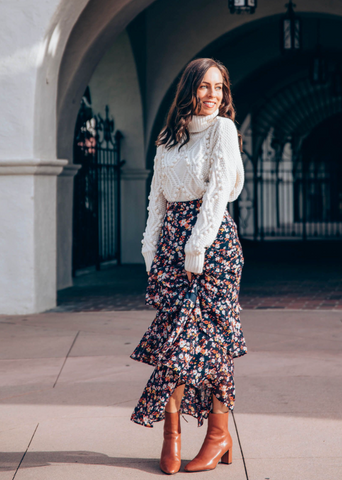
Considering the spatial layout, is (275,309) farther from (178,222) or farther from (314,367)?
(178,222)

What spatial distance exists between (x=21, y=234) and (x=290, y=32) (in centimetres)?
516

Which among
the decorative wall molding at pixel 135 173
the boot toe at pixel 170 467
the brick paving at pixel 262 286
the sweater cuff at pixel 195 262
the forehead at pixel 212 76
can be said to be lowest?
the boot toe at pixel 170 467

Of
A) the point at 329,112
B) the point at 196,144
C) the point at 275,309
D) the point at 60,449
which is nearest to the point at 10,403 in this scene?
the point at 60,449

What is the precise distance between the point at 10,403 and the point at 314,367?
2041 mm

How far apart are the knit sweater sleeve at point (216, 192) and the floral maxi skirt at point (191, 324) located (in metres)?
0.10

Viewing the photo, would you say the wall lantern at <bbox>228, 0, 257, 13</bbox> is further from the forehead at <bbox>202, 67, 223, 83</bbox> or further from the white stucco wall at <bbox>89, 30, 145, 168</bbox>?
the forehead at <bbox>202, 67, 223, 83</bbox>

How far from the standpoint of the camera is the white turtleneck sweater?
2844 millimetres

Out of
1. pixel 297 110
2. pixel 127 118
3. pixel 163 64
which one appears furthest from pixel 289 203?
pixel 127 118

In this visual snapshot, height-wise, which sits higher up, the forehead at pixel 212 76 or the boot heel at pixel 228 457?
the forehead at pixel 212 76

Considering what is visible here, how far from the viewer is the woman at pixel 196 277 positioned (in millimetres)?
2863

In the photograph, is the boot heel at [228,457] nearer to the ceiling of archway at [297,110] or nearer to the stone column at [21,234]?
the stone column at [21,234]

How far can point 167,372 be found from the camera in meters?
2.88

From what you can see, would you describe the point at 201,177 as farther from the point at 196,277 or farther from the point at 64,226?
the point at 64,226

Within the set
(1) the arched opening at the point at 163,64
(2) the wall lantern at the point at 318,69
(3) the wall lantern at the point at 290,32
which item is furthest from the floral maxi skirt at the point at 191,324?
(2) the wall lantern at the point at 318,69
